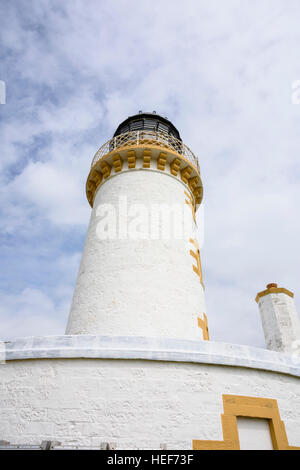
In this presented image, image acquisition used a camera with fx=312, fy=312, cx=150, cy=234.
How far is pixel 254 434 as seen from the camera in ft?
15.6

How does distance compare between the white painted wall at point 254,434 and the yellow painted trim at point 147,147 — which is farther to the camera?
the yellow painted trim at point 147,147

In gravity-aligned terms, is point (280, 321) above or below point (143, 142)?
below

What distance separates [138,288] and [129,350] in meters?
3.10

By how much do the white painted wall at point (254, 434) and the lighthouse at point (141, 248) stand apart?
2431 millimetres

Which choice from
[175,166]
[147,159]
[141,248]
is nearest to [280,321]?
[141,248]

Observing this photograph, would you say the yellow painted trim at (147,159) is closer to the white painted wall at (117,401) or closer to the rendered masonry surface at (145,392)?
the rendered masonry surface at (145,392)

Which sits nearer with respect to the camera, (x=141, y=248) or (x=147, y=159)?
(x=141, y=248)

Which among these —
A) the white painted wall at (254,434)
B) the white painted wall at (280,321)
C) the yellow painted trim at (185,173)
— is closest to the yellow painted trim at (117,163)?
the yellow painted trim at (185,173)

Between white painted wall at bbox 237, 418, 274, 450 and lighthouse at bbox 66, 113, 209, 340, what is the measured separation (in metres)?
2.43

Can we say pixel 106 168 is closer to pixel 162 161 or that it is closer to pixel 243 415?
pixel 162 161

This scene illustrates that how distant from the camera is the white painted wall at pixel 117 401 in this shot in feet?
13.9

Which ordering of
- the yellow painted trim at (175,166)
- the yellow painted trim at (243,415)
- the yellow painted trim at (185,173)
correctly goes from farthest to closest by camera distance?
the yellow painted trim at (185,173) → the yellow painted trim at (175,166) → the yellow painted trim at (243,415)
